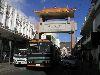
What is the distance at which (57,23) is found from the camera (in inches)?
2938

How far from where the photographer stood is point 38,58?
3141 cm

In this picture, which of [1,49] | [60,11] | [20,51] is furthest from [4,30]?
[60,11]

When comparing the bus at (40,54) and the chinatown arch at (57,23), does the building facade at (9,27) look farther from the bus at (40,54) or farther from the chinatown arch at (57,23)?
the chinatown arch at (57,23)

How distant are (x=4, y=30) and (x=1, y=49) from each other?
11.7ft

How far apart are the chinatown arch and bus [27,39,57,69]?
128 ft

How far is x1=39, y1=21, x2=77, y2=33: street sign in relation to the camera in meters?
73.8

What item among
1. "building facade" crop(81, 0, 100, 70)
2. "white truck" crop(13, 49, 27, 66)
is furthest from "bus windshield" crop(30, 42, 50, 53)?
"white truck" crop(13, 49, 27, 66)

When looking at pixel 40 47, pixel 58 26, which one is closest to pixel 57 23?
pixel 58 26

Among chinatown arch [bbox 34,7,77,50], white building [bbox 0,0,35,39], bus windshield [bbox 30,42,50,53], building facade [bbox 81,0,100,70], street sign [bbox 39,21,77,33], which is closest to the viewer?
building facade [bbox 81,0,100,70]

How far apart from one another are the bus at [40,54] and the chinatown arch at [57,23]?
1539 inches

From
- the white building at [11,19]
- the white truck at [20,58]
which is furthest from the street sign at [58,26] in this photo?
the white truck at [20,58]

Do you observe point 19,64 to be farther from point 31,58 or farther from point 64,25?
point 64,25

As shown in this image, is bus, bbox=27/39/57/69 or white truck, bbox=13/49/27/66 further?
white truck, bbox=13/49/27/66

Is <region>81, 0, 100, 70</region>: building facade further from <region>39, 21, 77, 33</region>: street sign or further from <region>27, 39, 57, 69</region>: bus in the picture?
<region>39, 21, 77, 33</region>: street sign
